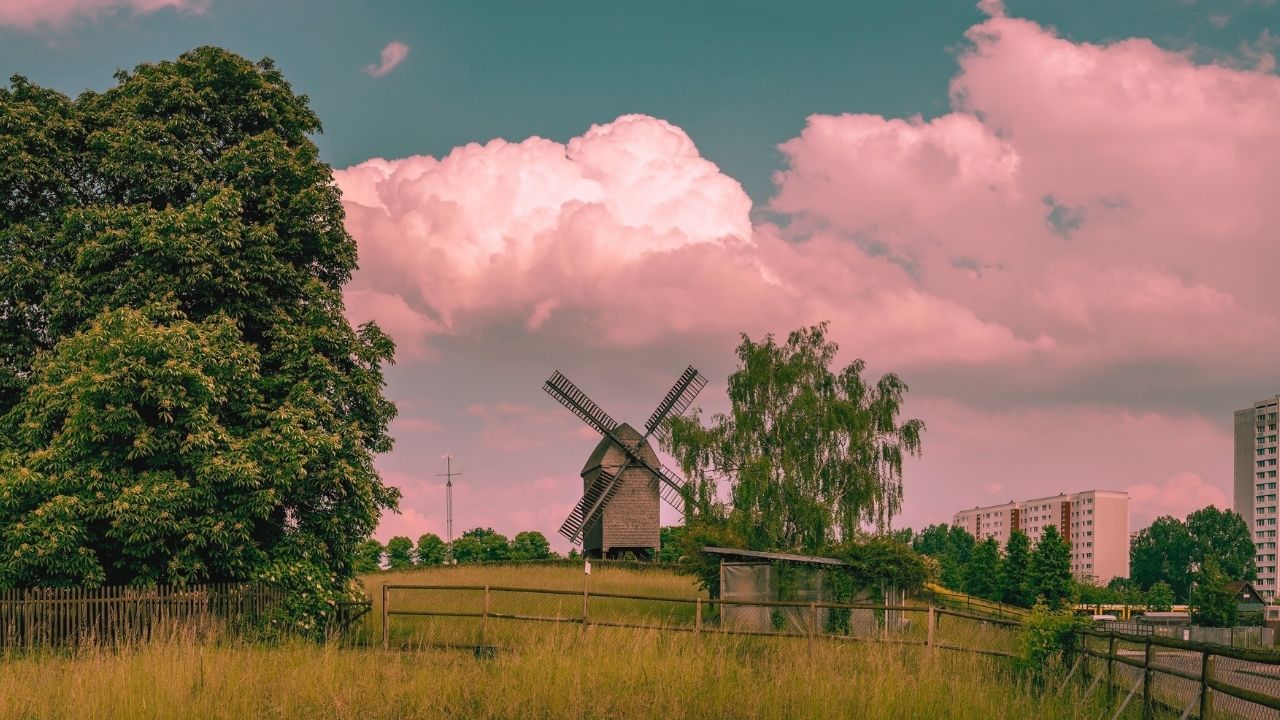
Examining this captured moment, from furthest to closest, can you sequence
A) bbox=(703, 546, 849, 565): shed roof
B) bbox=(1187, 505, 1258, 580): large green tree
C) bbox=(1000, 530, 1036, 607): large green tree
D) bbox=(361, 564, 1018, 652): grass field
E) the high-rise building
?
1. bbox=(1187, 505, 1258, 580): large green tree
2. the high-rise building
3. bbox=(1000, 530, 1036, 607): large green tree
4. bbox=(703, 546, 849, 565): shed roof
5. bbox=(361, 564, 1018, 652): grass field

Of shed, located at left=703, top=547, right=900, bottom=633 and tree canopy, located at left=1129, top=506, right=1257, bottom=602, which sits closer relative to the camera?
shed, located at left=703, top=547, right=900, bottom=633

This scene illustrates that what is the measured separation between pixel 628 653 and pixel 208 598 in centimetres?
1257

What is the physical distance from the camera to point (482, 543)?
86000 mm

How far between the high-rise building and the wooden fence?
492 feet

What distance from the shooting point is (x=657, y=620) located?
22.4 metres

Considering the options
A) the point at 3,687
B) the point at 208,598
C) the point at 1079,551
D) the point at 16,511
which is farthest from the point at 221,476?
the point at 1079,551

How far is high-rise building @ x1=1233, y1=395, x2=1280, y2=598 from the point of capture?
145 metres

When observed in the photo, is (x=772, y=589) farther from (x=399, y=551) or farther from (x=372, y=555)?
(x=399, y=551)

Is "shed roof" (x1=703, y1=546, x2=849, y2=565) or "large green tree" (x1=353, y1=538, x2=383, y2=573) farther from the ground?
"shed roof" (x1=703, y1=546, x2=849, y2=565)

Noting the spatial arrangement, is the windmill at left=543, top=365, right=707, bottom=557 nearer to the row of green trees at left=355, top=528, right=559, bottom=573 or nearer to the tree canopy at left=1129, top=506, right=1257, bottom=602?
the row of green trees at left=355, top=528, right=559, bottom=573

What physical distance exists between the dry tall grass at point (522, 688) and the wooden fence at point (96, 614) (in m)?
5.95

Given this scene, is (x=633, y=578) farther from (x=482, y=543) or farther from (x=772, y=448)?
(x=482, y=543)

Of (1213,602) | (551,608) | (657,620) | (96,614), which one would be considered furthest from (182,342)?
(1213,602)

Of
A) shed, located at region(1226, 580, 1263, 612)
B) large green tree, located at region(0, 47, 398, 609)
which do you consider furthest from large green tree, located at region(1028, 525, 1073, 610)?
large green tree, located at region(0, 47, 398, 609)
